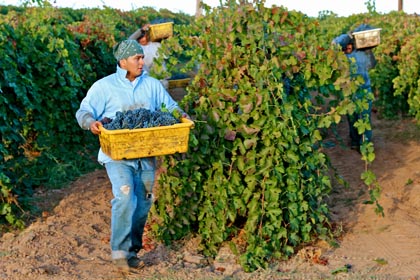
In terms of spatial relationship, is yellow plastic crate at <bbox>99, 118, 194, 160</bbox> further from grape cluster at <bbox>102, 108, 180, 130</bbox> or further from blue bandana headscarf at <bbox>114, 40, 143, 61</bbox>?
blue bandana headscarf at <bbox>114, 40, 143, 61</bbox>

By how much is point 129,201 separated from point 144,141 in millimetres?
529

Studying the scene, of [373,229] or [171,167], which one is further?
[373,229]

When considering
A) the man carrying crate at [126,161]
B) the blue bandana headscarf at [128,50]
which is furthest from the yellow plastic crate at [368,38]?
the blue bandana headscarf at [128,50]

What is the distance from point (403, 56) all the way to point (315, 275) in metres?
7.82

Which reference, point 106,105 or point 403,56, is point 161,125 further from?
point 403,56

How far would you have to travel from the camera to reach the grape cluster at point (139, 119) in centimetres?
496

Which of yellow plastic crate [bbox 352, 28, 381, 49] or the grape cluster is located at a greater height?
yellow plastic crate [bbox 352, 28, 381, 49]

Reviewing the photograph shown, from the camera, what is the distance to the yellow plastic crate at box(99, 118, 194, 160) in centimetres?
486

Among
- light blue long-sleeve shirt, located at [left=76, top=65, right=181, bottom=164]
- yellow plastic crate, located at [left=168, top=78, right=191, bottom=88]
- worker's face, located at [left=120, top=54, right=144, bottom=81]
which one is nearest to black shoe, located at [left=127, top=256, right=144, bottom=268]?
light blue long-sleeve shirt, located at [left=76, top=65, right=181, bottom=164]

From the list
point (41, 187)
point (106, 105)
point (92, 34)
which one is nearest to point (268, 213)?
point (106, 105)

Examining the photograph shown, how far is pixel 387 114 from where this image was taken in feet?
43.4

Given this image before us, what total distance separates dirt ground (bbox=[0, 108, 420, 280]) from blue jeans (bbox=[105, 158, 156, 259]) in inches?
9.6

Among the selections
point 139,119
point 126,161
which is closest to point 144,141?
point 139,119

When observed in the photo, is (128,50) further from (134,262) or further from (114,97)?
(134,262)
